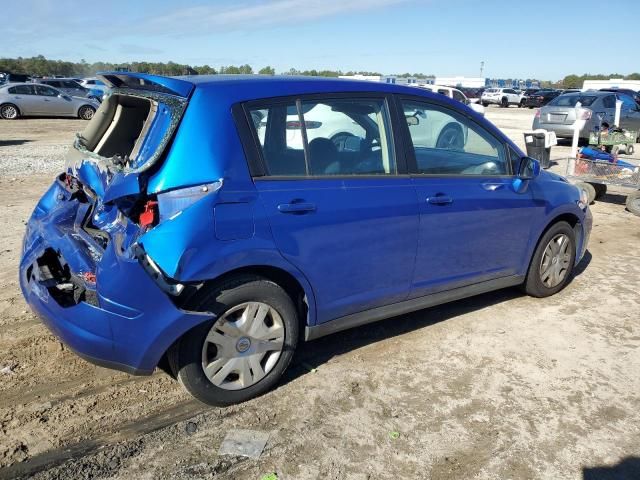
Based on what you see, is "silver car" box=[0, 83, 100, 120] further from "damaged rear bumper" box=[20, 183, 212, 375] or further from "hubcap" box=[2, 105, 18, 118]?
"damaged rear bumper" box=[20, 183, 212, 375]

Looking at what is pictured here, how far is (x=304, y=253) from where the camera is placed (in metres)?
3.21

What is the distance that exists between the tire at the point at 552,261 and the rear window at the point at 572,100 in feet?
44.8

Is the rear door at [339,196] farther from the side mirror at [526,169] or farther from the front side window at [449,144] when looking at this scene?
the side mirror at [526,169]

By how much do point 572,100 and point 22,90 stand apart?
2011 centimetres

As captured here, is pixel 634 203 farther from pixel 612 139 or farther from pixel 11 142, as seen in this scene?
pixel 11 142

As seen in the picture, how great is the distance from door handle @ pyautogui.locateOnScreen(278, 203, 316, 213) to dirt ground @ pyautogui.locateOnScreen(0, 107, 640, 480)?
113cm

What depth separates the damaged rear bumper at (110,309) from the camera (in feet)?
9.06

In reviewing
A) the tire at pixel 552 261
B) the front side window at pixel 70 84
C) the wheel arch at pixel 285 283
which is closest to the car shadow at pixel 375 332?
the tire at pixel 552 261

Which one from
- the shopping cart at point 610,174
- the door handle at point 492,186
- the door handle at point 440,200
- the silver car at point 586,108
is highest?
the silver car at point 586,108

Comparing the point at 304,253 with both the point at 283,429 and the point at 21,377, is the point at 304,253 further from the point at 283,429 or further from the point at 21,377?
the point at 21,377

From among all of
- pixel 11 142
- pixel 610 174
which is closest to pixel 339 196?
pixel 610 174

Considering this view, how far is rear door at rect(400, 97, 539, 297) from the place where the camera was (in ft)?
12.5

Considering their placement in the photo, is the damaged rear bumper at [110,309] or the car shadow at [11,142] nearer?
the damaged rear bumper at [110,309]

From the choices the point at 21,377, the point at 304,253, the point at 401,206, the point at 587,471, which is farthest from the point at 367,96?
the point at 21,377
